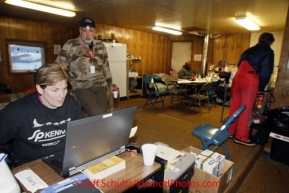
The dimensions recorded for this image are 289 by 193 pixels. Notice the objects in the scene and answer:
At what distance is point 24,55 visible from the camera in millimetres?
4789

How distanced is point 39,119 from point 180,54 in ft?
23.6

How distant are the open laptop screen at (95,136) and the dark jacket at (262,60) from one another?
2384mm

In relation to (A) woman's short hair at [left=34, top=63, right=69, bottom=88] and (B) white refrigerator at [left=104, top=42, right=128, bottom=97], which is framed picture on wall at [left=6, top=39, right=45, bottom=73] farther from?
(A) woman's short hair at [left=34, top=63, right=69, bottom=88]

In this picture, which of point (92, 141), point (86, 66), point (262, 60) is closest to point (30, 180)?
point (92, 141)

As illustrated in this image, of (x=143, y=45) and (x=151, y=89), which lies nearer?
(x=151, y=89)

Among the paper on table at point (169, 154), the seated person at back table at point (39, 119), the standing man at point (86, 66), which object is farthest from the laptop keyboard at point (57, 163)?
the standing man at point (86, 66)

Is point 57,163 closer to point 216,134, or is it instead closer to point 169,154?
point 169,154

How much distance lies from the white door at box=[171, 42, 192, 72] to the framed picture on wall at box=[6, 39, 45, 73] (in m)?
5.02

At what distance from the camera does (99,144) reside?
0.91 metres

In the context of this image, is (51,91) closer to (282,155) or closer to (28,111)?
(28,111)

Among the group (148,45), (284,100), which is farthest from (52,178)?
(148,45)

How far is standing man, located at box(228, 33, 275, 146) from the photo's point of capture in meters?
2.59

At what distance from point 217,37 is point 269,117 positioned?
16.0 feet

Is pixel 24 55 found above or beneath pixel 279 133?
above
